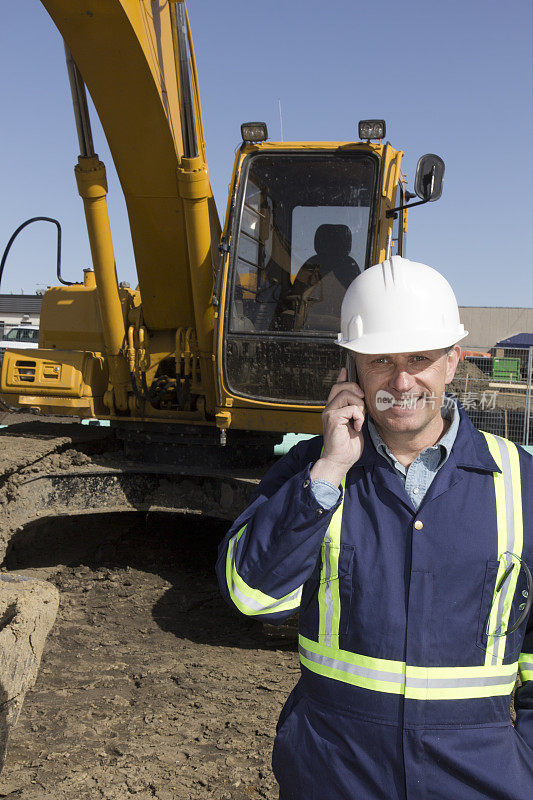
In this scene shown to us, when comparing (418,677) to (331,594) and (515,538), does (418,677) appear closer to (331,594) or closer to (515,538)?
(331,594)

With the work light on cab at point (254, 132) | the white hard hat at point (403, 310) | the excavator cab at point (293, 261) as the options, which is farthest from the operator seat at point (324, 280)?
the white hard hat at point (403, 310)

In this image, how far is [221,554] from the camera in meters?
1.95

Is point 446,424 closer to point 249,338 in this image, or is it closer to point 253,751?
point 253,751

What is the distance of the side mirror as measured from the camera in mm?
4363

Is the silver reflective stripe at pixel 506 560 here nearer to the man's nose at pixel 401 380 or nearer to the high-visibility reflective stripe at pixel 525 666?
the high-visibility reflective stripe at pixel 525 666

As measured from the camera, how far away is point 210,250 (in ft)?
18.2

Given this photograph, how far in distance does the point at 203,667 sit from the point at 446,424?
123 inches

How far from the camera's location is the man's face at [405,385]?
76.2 inches

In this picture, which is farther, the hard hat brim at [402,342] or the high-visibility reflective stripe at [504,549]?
the hard hat brim at [402,342]

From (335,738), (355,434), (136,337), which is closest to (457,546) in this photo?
(355,434)

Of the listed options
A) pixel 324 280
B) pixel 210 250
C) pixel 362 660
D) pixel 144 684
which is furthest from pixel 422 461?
pixel 210 250

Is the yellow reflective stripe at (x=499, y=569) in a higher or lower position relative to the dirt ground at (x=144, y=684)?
higher

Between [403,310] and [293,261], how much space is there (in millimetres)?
3359

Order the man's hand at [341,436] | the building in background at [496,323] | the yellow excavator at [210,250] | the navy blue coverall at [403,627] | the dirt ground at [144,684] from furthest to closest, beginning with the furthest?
the building in background at [496,323], the yellow excavator at [210,250], the dirt ground at [144,684], the man's hand at [341,436], the navy blue coverall at [403,627]
